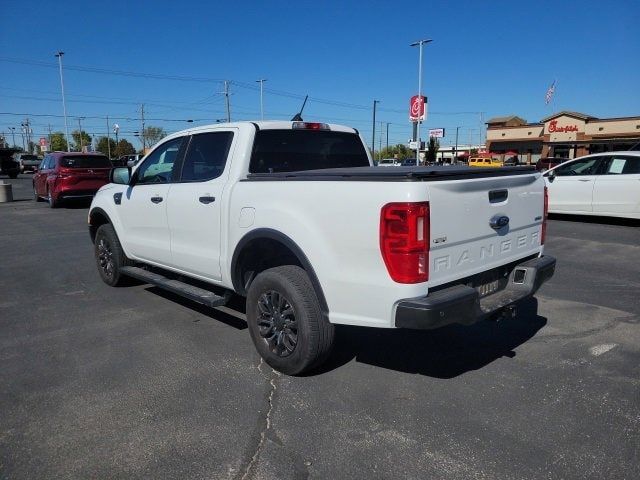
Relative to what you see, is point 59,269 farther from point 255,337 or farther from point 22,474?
point 22,474

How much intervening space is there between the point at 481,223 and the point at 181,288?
9.22 feet

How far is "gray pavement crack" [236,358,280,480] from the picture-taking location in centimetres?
269

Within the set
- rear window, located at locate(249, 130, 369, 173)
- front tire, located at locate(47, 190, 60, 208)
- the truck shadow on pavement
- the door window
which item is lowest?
the truck shadow on pavement

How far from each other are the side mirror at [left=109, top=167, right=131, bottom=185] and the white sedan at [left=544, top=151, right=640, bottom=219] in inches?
395

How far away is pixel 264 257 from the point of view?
13.7ft

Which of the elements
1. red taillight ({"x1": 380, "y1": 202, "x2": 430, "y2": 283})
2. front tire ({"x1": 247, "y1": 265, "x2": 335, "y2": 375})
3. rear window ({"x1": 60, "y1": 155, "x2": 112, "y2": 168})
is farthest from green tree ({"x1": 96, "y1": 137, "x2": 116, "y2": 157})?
red taillight ({"x1": 380, "y1": 202, "x2": 430, "y2": 283})

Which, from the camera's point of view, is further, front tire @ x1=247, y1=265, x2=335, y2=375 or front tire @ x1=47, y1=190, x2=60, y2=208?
front tire @ x1=47, y1=190, x2=60, y2=208

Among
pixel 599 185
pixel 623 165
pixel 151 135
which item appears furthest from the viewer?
pixel 151 135

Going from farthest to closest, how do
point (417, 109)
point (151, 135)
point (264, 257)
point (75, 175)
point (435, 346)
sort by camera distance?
point (151, 135), point (417, 109), point (75, 175), point (435, 346), point (264, 257)

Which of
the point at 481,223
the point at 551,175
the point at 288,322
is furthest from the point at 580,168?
the point at 288,322

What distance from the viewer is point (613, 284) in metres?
6.40

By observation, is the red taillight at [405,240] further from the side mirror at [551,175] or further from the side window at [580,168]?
the side mirror at [551,175]

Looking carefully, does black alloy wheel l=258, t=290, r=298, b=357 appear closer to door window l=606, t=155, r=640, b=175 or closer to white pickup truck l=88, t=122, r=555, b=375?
white pickup truck l=88, t=122, r=555, b=375

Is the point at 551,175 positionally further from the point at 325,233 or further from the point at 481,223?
the point at 325,233
